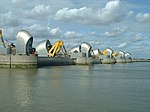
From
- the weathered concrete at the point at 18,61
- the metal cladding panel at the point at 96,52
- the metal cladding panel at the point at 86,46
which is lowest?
the weathered concrete at the point at 18,61

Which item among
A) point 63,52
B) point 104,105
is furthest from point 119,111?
point 63,52

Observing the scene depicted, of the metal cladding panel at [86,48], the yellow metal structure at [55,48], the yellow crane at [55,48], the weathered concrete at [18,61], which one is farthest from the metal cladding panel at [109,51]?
the weathered concrete at [18,61]

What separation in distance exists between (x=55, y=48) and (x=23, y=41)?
898 inches

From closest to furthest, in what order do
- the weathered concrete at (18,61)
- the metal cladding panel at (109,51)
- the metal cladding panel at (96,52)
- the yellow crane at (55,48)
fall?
the weathered concrete at (18,61) < the yellow crane at (55,48) < the metal cladding panel at (96,52) < the metal cladding panel at (109,51)

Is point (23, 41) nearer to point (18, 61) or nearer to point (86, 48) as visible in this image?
A: point (18, 61)

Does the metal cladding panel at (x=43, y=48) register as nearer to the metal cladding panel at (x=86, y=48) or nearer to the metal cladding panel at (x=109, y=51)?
the metal cladding panel at (x=86, y=48)

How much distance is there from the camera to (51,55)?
69.1 m

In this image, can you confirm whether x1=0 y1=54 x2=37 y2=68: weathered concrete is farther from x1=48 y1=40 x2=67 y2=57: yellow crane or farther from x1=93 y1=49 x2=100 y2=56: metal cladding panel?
x1=93 y1=49 x2=100 y2=56: metal cladding panel

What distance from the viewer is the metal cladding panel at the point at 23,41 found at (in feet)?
159

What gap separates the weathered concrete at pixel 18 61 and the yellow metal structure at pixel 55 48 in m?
25.1

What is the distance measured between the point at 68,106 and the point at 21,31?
125 feet

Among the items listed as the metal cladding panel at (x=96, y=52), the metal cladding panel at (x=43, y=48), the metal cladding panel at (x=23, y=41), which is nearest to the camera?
the metal cladding panel at (x=23, y=41)

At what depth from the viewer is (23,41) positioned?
48812 mm

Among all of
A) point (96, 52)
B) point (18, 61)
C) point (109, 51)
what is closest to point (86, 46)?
point (96, 52)
